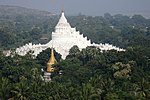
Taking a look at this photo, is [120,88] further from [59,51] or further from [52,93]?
[59,51]

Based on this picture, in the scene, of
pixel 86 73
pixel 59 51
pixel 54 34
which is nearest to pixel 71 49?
pixel 59 51

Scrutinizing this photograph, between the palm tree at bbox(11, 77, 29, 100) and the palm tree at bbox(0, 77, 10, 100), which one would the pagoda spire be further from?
the palm tree at bbox(11, 77, 29, 100)

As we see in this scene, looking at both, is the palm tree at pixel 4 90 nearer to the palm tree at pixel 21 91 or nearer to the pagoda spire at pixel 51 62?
the palm tree at pixel 21 91

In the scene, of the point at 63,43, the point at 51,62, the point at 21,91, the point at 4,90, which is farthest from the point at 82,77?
the point at 63,43

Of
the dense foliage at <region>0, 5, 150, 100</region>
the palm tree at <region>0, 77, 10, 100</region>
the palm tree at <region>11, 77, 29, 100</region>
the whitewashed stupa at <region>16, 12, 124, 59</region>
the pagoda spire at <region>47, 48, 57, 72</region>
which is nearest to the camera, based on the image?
the palm tree at <region>11, 77, 29, 100</region>

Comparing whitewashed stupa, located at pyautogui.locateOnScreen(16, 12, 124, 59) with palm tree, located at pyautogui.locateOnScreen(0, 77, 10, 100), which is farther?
whitewashed stupa, located at pyautogui.locateOnScreen(16, 12, 124, 59)

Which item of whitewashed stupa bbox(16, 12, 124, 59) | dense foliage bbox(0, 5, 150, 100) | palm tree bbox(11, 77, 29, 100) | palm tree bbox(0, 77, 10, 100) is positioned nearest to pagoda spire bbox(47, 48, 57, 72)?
dense foliage bbox(0, 5, 150, 100)

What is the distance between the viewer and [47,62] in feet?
220

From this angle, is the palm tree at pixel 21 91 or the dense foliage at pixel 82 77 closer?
the palm tree at pixel 21 91

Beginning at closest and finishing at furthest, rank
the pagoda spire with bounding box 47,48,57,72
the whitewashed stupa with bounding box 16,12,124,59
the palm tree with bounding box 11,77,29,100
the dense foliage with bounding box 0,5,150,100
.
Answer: the palm tree with bounding box 11,77,29,100 < the dense foliage with bounding box 0,5,150,100 < the pagoda spire with bounding box 47,48,57,72 < the whitewashed stupa with bounding box 16,12,124,59

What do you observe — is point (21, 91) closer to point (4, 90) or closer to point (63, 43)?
point (4, 90)

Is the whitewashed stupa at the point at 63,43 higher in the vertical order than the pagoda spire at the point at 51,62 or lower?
higher

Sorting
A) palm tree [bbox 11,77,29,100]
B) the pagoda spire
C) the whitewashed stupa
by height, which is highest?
the whitewashed stupa

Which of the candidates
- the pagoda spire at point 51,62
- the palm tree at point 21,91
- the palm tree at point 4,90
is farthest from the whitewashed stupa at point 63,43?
the palm tree at point 21,91
